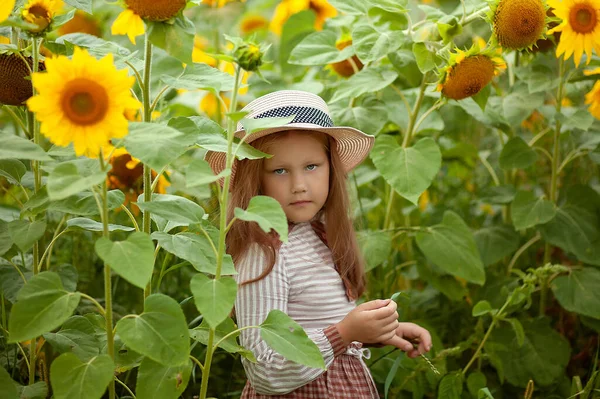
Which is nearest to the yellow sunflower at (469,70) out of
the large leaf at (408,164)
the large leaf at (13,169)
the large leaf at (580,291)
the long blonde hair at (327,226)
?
the large leaf at (408,164)

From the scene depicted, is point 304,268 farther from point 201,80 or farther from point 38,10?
point 38,10

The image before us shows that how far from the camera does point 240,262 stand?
1.47 m

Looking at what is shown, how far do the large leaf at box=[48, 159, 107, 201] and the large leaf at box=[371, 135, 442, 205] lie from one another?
73cm

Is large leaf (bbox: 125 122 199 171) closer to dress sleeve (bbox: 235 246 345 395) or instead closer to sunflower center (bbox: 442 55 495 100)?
dress sleeve (bbox: 235 246 345 395)

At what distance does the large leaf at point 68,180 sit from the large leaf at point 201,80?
22 centimetres

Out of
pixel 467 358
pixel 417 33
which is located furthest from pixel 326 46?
pixel 467 358

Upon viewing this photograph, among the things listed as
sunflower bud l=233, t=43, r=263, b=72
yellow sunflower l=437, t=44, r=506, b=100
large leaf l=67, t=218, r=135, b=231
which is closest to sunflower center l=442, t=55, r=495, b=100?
yellow sunflower l=437, t=44, r=506, b=100

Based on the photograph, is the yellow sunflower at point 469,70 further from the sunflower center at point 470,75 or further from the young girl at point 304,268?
the young girl at point 304,268

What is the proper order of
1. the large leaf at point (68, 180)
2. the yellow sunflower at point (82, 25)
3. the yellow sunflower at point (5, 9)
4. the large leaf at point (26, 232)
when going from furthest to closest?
the yellow sunflower at point (82, 25)
the large leaf at point (26, 232)
the yellow sunflower at point (5, 9)
the large leaf at point (68, 180)

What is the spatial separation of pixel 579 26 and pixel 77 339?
1.24 m

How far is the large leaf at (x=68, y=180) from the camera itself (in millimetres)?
1003

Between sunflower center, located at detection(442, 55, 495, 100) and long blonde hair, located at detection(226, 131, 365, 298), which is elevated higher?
sunflower center, located at detection(442, 55, 495, 100)

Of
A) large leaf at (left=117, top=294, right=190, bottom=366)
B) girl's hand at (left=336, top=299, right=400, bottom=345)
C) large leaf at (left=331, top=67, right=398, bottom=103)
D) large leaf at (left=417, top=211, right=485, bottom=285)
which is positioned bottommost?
large leaf at (left=417, top=211, right=485, bottom=285)

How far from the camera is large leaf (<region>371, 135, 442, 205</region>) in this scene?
164 centimetres
